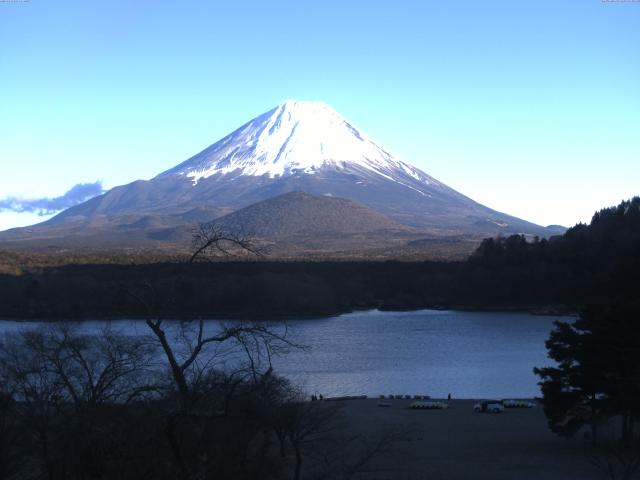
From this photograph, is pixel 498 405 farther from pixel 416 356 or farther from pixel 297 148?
pixel 297 148

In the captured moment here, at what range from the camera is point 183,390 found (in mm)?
4242

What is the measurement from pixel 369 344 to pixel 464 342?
2.89 metres

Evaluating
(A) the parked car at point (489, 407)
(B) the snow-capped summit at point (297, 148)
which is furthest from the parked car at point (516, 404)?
(B) the snow-capped summit at point (297, 148)

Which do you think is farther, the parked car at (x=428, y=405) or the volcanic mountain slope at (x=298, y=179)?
the volcanic mountain slope at (x=298, y=179)

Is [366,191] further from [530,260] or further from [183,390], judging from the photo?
[183,390]

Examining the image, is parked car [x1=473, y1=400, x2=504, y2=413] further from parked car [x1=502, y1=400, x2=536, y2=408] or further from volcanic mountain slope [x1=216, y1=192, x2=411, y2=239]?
volcanic mountain slope [x1=216, y1=192, x2=411, y2=239]

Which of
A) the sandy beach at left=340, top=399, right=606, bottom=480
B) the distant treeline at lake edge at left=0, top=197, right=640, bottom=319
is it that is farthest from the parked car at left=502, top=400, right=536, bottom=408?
the distant treeline at lake edge at left=0, top=197, right=640, bottom=319

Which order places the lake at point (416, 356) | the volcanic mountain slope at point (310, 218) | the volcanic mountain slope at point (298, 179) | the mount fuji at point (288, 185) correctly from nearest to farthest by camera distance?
1. the lake at point (416, 356)
2. the volcanic mountain slope at point (310, 218)
3. the mount fuji at point (288, 185)
4. the volcanic mountain slope at point (298, 179)

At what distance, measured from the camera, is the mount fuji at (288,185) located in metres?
97.4

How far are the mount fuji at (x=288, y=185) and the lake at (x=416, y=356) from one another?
59331 millimetres

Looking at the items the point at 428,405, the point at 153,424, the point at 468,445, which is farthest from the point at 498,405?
the point at 153,424

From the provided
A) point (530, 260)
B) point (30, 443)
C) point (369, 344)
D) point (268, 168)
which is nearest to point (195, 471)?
point (30, 443)

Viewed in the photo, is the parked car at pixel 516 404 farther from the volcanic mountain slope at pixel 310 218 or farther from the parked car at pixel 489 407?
the volcanic mountain slope at pixel 310 218

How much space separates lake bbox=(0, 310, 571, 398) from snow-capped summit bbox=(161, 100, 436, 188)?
280 feet
